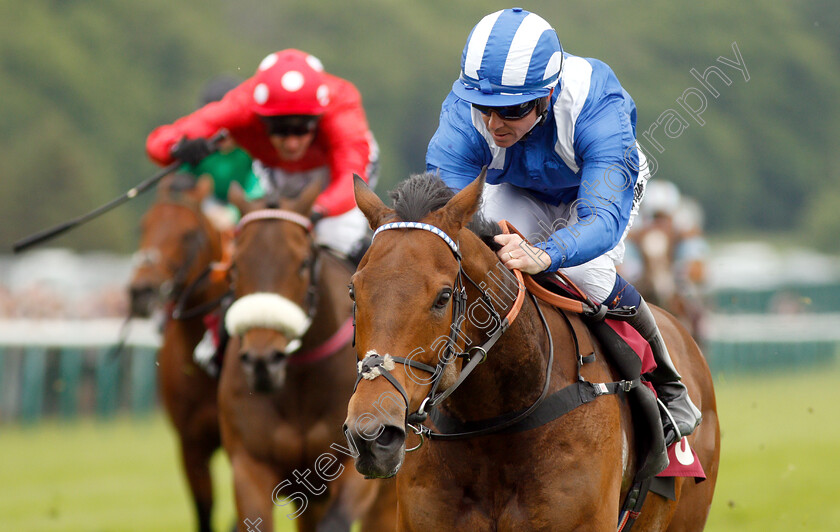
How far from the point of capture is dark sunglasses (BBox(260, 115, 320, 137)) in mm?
5984

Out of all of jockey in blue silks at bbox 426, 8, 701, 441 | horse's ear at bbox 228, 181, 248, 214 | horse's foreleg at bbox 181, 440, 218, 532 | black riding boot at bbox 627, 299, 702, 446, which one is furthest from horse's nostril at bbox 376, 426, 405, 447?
horse's foreleg at bbox 181, 440, 218, 532

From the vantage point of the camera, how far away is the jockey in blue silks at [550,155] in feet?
11.3

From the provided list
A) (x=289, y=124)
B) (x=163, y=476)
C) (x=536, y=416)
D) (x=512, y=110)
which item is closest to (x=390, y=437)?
(x=536, y=416)

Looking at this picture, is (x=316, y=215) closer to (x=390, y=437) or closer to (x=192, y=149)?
(x=192, y=149)

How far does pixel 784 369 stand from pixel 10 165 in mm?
25721

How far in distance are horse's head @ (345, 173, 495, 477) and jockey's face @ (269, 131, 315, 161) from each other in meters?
3.04

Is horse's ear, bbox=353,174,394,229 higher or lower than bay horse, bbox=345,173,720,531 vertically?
higher

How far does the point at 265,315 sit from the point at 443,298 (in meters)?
2.24

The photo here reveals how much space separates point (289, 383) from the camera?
5312 millimetres

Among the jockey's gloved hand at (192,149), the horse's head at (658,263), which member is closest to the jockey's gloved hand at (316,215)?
the jockey's gloved hand at (192,149)

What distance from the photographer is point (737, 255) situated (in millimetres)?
35625

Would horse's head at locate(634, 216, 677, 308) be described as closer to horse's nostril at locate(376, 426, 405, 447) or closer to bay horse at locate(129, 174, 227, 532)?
bay horse at locate(129, 174, 227, 532)

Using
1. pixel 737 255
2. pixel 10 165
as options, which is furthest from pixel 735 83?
pixel 10 165

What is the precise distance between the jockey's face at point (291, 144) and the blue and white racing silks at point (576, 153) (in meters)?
2.22
